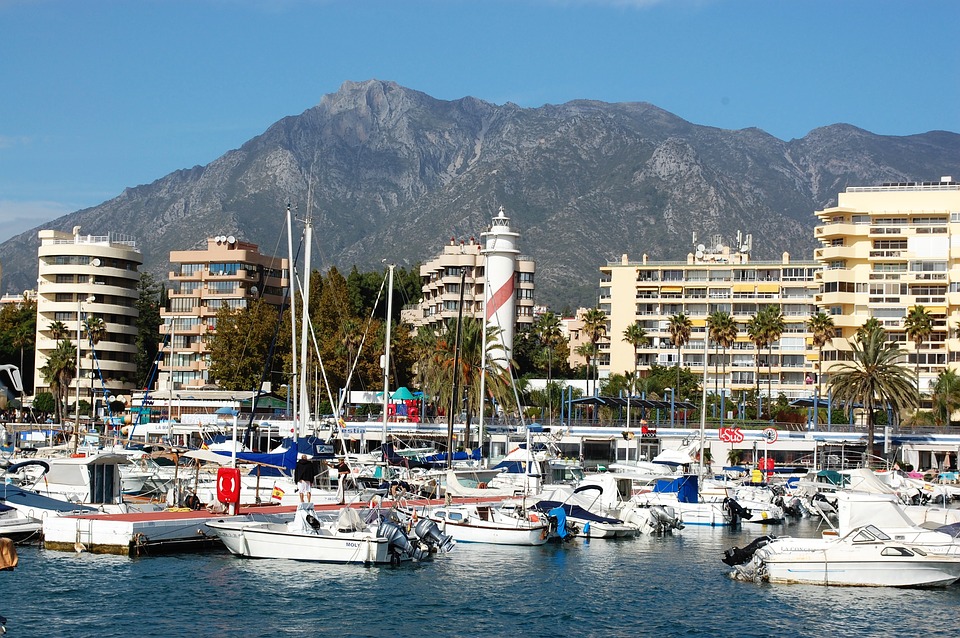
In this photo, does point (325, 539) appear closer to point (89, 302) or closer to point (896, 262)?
point (896, 262)

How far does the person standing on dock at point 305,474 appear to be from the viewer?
49094mm

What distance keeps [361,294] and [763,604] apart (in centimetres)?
12100

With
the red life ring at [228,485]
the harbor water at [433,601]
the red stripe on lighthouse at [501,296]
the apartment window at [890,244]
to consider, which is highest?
the apartment window at [890,244]

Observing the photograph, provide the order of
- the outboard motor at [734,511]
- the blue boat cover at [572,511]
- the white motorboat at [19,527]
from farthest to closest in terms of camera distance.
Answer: the outboard motor at [734,511]
the blue boat cover at [572,511]
the white motorboat at [19,527]

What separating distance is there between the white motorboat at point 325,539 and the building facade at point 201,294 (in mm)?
99141

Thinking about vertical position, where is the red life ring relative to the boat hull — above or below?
above

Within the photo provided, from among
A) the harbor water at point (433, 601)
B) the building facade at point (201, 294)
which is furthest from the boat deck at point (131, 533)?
the building facade at point (201, 294)

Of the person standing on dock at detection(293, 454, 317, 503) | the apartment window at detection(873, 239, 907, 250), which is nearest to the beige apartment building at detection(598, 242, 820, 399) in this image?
the apartment window at detection(873, 239, 907, 250)

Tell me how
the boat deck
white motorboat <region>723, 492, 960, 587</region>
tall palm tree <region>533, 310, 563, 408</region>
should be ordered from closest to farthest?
white motorboat <region>723, 492, 960, 587</region>
the boat deck
tall palm tree <region>533, 310, 563, 408</region>

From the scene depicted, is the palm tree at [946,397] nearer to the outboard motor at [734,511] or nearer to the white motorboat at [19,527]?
the outboard motor at [734,511]

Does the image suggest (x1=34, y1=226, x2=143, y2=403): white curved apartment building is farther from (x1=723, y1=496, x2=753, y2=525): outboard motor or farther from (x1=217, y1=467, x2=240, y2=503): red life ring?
(x1=217, y1=467, x2=240, y2=503): red life ring

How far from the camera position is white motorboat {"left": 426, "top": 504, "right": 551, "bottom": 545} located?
45.9 m

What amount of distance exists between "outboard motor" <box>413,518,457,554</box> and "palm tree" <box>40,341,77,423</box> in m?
84.6

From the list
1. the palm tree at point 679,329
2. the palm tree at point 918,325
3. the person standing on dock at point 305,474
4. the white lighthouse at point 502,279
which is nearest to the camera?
the person standing on dock at point 305,474
